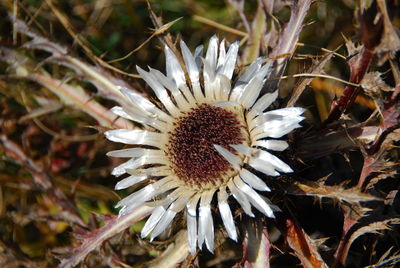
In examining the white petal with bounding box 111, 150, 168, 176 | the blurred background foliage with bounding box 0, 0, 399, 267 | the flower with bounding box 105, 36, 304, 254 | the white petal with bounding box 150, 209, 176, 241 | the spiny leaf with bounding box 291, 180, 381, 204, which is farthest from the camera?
the blurred background foliage with bounding box 0, 0, 399, 267

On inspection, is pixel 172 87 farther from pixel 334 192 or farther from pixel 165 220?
pixel 334 192

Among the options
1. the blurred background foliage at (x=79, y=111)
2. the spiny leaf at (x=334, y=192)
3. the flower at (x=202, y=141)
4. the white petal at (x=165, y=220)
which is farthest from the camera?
the blurred background foliage at (x=79, y=111)

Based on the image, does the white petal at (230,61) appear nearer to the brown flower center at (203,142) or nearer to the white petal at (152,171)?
the brown flower center at (203,142)

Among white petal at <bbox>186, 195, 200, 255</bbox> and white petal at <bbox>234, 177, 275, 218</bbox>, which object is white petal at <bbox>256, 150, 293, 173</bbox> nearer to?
white petal at <bbox>234, 177, 275, 218</bbox>

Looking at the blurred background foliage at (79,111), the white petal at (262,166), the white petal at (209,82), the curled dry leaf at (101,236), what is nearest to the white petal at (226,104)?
the white petal at (209,82)

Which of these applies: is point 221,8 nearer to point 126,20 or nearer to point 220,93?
point 126,20

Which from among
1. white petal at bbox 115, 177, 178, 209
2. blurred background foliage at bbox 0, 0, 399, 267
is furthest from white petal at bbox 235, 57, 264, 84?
blurred background foliage at bbox 0, 0, 399, 267
